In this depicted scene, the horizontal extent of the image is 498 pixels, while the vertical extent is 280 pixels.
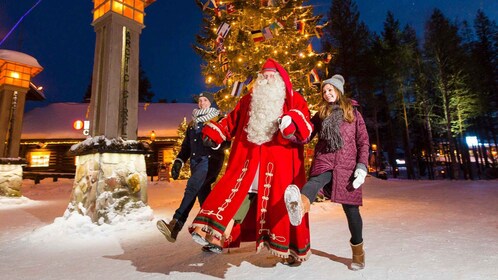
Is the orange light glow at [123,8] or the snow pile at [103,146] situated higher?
the orange light glow at [123,8]

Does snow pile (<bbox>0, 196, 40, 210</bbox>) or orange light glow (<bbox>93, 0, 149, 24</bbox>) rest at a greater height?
orange light glow (<bbox>93, 0, 149, 24</bbox>)

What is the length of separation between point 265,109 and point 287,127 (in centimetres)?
41

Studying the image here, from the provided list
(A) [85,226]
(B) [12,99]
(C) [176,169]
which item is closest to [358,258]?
(C) [176,169]

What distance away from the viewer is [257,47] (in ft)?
22.7

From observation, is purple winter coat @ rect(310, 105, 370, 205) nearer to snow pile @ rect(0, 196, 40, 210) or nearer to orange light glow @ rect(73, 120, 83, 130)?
snow pile @ rect(0, 196, 40, 210)

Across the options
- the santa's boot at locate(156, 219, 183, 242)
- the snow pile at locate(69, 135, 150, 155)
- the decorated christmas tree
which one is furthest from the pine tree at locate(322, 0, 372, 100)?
the santa's boot at locate(156, 219, 183, 242)

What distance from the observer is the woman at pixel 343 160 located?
2.62 metres

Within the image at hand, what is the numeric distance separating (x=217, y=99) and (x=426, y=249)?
537cm

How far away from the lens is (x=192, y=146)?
3824mm

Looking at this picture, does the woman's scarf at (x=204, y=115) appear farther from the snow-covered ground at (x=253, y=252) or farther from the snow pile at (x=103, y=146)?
the snow pile at (x=103, y=146)

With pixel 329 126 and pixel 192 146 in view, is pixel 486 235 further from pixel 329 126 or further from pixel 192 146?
pixel 192 146

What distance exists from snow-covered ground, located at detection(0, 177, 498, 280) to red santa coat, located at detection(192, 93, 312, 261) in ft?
0.97

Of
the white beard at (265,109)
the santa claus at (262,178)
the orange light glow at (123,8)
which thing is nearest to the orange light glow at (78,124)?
the orange light glow at (123,8)

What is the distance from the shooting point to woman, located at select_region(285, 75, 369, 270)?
2.62 metres
